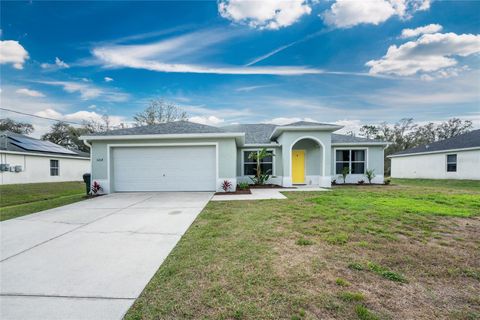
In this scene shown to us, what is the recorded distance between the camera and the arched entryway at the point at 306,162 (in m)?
13.2

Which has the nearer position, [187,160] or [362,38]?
[187,160]

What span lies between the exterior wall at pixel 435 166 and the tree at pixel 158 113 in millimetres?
26790

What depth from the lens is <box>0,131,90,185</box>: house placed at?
51.1 feet

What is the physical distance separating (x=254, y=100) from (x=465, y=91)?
643 inches

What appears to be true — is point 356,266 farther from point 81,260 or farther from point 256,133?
point 256,133

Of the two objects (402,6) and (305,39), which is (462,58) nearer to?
(402,6)

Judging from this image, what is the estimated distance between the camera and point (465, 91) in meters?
15.6

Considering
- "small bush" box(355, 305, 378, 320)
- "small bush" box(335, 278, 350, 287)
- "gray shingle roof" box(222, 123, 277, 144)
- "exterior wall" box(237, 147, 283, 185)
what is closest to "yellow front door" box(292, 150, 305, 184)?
"exterior wall" box(237, 147, 283, 185)

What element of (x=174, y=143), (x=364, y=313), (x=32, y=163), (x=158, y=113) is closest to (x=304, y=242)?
(x=364, y=313)

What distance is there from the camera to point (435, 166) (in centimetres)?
1856

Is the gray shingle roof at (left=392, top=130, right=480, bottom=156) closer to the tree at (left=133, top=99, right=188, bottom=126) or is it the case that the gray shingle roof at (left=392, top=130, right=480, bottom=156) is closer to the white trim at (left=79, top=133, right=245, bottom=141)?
the white trim at (left=79, top=133, right=245, bottom=141)

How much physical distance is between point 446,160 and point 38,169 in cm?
3535

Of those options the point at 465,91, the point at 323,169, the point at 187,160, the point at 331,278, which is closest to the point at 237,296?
the point at 331,278

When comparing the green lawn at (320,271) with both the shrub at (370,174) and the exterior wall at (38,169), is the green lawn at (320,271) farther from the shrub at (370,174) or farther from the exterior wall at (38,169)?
the exterior wall at (38,169)
